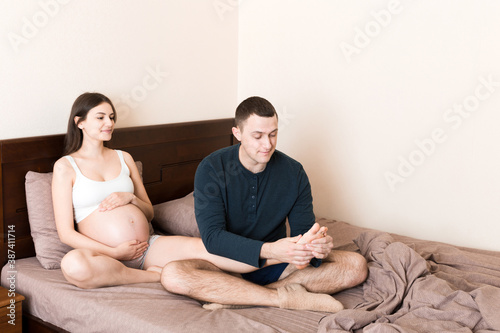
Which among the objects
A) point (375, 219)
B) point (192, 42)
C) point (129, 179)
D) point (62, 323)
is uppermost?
point (192, 42)

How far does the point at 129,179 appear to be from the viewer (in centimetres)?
244

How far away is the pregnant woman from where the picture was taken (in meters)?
2.19

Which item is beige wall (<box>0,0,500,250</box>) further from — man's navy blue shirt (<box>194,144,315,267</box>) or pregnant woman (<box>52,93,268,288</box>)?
man's navy blue shirt (<box>194,144,315,267</box>)

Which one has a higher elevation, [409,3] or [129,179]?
[409,3]

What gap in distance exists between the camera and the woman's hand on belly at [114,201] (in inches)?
89.4

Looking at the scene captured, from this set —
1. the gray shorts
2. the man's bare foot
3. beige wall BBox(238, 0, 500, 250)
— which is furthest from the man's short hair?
beige wall BBox(238, 0, 500, 250)

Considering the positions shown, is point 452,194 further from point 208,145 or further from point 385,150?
point 208,145

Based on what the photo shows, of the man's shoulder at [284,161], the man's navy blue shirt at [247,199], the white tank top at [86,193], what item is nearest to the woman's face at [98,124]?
the white tank top at [86,193]

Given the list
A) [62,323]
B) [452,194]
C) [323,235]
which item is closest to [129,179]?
[62,323]

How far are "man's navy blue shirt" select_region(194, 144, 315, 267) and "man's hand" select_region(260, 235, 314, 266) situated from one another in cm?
11

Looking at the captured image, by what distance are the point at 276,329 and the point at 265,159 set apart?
64 cm

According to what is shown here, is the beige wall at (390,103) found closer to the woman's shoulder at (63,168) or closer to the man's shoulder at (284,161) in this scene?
the man's shoulder at (284,161)

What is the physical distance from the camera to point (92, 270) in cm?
201

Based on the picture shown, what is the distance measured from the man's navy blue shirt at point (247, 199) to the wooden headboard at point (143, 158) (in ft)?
2.28
